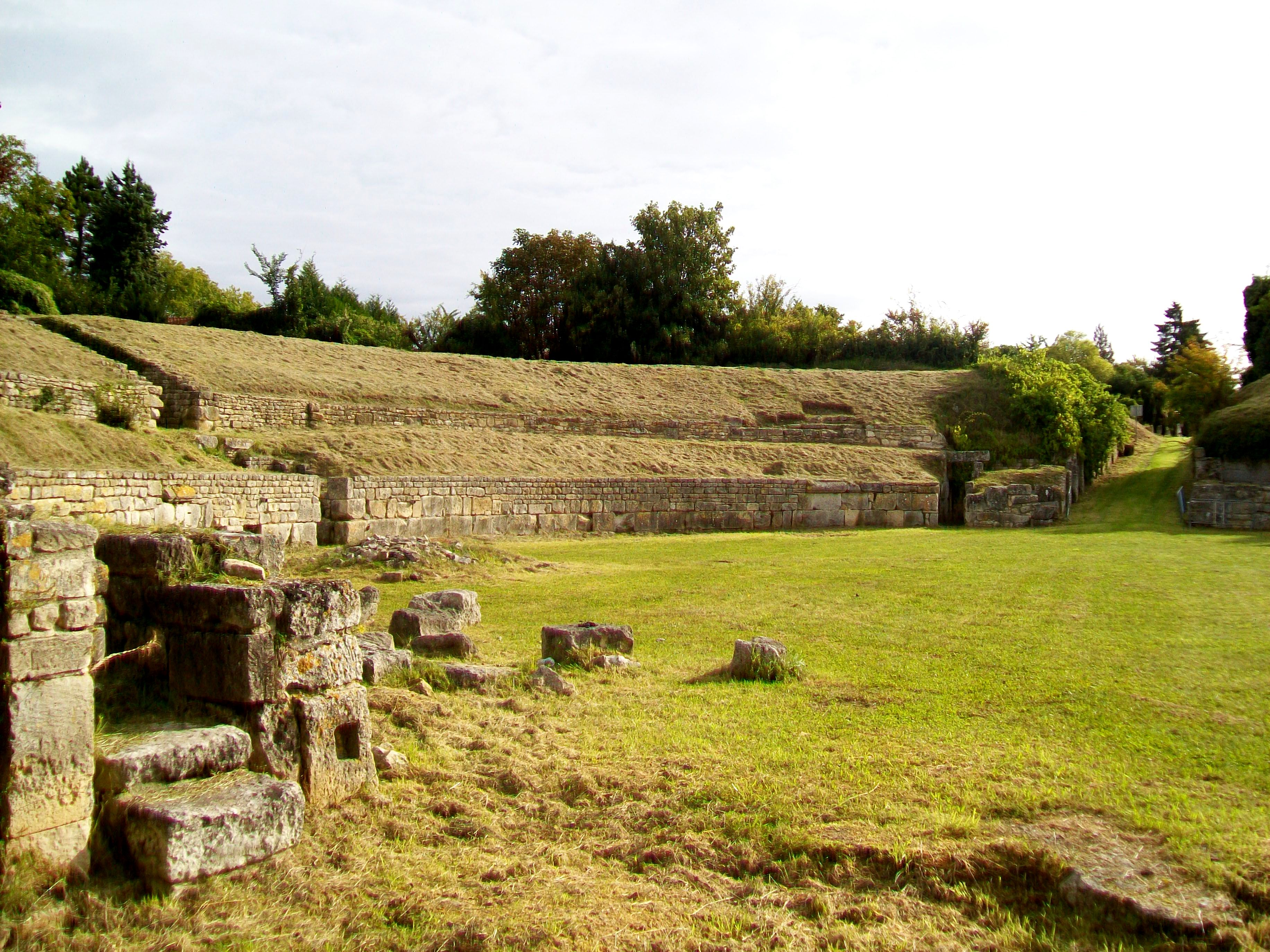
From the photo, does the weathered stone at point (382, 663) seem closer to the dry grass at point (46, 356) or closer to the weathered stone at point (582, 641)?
the weathered stone at point (582, 641)

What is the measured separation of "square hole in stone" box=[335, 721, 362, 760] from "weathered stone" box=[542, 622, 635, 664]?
271 cm

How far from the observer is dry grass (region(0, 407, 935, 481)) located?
15.5 meters

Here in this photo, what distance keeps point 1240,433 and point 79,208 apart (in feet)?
161

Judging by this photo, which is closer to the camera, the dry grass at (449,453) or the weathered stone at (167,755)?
the weathered stone at (167,755)

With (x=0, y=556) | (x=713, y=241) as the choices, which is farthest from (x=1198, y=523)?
(x=713, y=241)

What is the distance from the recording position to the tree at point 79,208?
42531 mm

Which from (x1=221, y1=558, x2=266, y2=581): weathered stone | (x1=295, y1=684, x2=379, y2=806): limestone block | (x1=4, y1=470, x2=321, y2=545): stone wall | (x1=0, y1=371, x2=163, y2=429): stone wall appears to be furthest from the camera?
(x1=0, y1=371, x2=163, y2=429): stone wall

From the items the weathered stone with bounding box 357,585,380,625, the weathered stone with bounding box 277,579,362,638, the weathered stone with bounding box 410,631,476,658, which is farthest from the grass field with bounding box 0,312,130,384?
the weathered stone with bounding box 277,579,362,638

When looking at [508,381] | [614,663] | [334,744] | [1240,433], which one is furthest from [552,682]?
[1240,433]

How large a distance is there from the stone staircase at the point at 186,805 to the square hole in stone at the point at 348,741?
1.66ft

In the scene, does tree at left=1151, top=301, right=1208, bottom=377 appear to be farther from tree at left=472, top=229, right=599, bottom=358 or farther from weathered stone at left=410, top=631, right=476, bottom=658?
weathered stone at left=410, top=631, right=476, bottom=658

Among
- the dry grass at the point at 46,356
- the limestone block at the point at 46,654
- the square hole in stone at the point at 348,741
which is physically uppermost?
the dry grass at the point at 46,356

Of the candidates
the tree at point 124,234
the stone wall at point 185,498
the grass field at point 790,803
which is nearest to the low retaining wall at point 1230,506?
the grass field at point 790,803

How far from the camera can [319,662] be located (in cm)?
471
